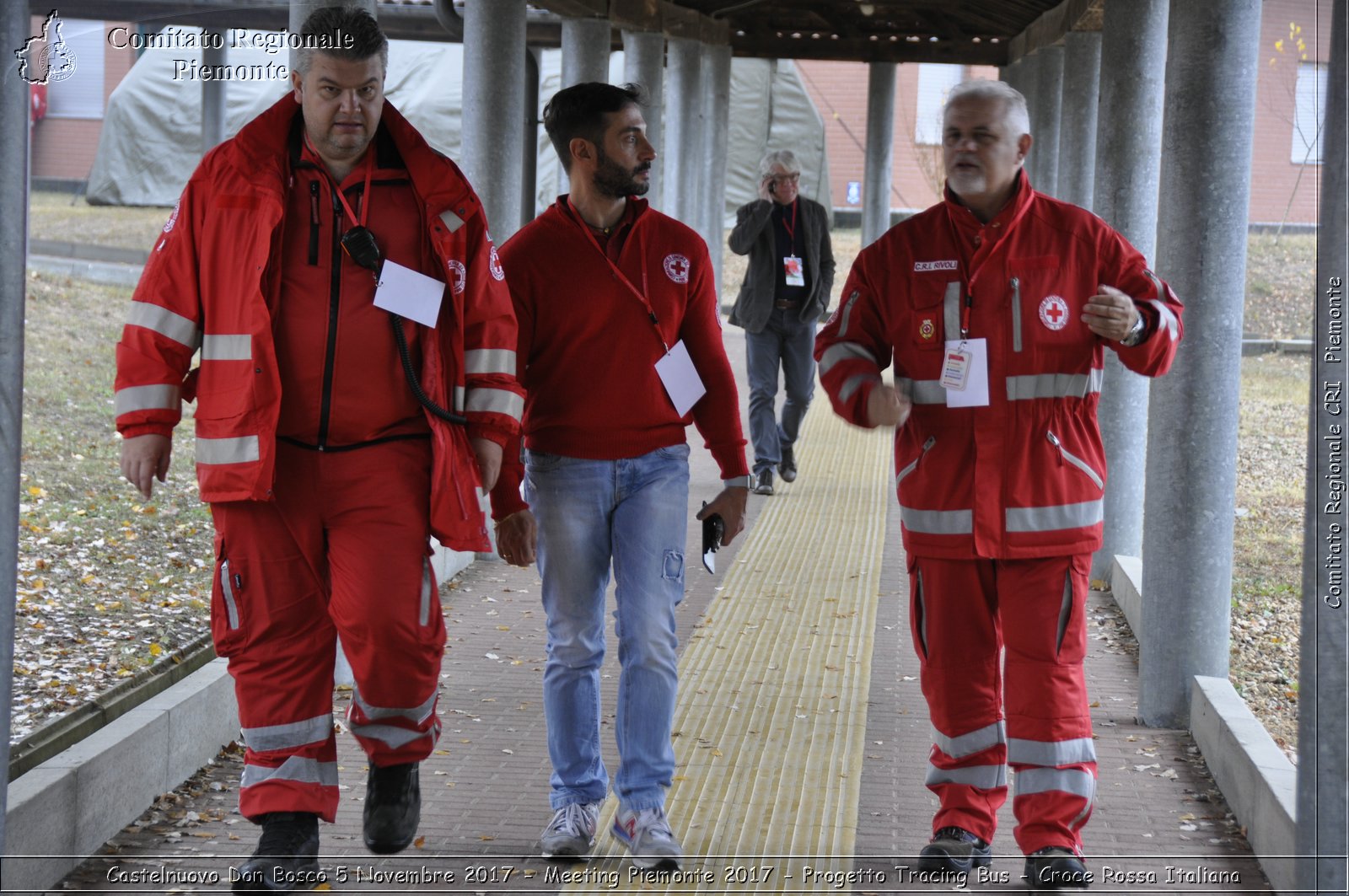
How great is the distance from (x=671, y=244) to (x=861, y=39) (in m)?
15.4

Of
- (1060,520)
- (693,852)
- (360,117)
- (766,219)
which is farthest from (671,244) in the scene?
(766,219)

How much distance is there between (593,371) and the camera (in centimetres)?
458

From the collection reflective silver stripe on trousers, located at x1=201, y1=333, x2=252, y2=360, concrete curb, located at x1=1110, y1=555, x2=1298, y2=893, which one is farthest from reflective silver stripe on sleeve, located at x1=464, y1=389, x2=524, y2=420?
concrete curb, located at x1=1110, y1=555, x2=1298, y2=893

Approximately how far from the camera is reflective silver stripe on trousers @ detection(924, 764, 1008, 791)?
15.0 ft

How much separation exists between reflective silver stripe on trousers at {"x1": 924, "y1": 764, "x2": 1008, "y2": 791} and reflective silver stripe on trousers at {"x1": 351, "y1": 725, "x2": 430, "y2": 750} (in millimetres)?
1613

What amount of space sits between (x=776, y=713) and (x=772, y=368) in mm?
5288

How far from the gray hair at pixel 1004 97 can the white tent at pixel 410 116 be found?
22.1 metres

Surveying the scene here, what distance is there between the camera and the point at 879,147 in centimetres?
2520

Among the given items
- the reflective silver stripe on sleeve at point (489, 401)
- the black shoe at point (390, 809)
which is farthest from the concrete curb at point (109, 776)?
the reflective silver stripe on sleeve at point (489, 401)

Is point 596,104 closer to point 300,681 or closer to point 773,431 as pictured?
point 300,681

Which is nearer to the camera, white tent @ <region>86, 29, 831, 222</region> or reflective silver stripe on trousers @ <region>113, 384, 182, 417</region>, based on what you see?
reflective silver stripe on trousers @ <region>113, 384, 182, 417</region>

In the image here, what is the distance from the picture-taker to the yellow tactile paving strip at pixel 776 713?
15.3 feet

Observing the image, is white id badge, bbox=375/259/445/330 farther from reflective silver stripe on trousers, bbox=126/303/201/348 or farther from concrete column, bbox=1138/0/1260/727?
concrete column, bbox=1138/0/1260/727

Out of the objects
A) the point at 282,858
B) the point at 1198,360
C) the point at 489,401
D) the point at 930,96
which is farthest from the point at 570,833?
the point at 930,96
